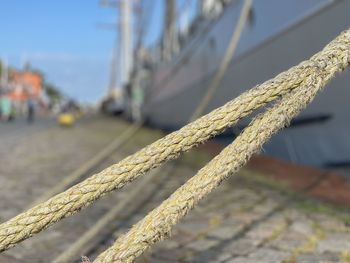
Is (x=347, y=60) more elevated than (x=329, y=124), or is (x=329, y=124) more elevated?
(x=347, y=60)

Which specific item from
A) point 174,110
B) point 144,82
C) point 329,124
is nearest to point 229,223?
point 329,124

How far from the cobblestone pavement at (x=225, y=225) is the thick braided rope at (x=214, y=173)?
5.37 ft

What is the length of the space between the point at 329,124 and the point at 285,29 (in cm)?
156

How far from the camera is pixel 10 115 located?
101ft

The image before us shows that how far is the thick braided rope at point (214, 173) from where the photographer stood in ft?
6.84

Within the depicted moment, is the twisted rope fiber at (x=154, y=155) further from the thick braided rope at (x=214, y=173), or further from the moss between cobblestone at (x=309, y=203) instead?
the moss between cobblestone at (x=309, y=203)

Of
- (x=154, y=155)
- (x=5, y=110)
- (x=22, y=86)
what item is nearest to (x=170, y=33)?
(x=5, y=110)

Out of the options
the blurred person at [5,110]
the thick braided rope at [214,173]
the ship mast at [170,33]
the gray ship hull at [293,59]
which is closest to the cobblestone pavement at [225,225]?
the gray ship hull at [293,59]

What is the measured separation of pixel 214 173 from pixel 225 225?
2684 mm

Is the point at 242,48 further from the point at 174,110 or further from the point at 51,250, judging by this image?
the point at 174,110

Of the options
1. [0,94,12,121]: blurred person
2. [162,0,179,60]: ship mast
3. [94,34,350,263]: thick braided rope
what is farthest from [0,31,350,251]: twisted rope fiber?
[0,94,12,121]: blurred person

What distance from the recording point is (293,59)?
761cm

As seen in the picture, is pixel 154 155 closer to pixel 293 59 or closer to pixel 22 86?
pixel 293 59

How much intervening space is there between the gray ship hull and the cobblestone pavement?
76cm
